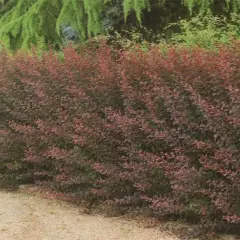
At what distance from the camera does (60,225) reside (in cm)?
500

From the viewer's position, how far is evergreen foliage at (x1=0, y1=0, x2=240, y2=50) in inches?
318

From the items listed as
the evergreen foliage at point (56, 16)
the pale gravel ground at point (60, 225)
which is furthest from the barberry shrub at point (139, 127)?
the evergreen foliage at point (56, 16)

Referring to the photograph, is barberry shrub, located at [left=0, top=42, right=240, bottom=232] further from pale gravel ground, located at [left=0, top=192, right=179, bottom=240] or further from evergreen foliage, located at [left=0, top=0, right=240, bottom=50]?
evergreen foliage, located at [left=0, top=0, right=240, bottom=50]

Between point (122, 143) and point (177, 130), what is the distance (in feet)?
2.10

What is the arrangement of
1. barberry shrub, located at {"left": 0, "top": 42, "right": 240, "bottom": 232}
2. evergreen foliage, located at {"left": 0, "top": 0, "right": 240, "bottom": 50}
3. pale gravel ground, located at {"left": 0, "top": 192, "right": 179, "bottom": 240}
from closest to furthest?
barberry shrub, located at {"left": 0, "top": 42, "right": 240, "bottom": 232} → pale gravel ground, located at {"left": 0, "top": 192, "right": 179, "bottom": 240} → evergreen foliage, located at {"left": 0, "top": 0, "right": 240, "bottom": 50}

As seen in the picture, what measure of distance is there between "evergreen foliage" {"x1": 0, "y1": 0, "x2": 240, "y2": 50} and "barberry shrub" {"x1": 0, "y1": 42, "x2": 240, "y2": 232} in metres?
2.17

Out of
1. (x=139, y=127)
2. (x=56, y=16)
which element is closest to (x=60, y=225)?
(x=139, y=127)

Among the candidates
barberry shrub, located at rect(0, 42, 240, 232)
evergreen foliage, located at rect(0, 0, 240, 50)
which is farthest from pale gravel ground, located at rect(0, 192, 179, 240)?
evergreen foliage, located at rect(0, 0, 240, 50)

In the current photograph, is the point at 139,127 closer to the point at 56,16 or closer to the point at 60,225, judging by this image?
the point at 60,225

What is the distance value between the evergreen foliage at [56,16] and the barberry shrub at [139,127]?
2.17 metres

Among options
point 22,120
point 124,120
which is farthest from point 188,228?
point 22,120

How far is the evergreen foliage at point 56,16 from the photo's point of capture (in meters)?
8.08

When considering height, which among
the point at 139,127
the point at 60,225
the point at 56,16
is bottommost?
the point at 60,225

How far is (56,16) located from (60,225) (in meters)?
5.18
